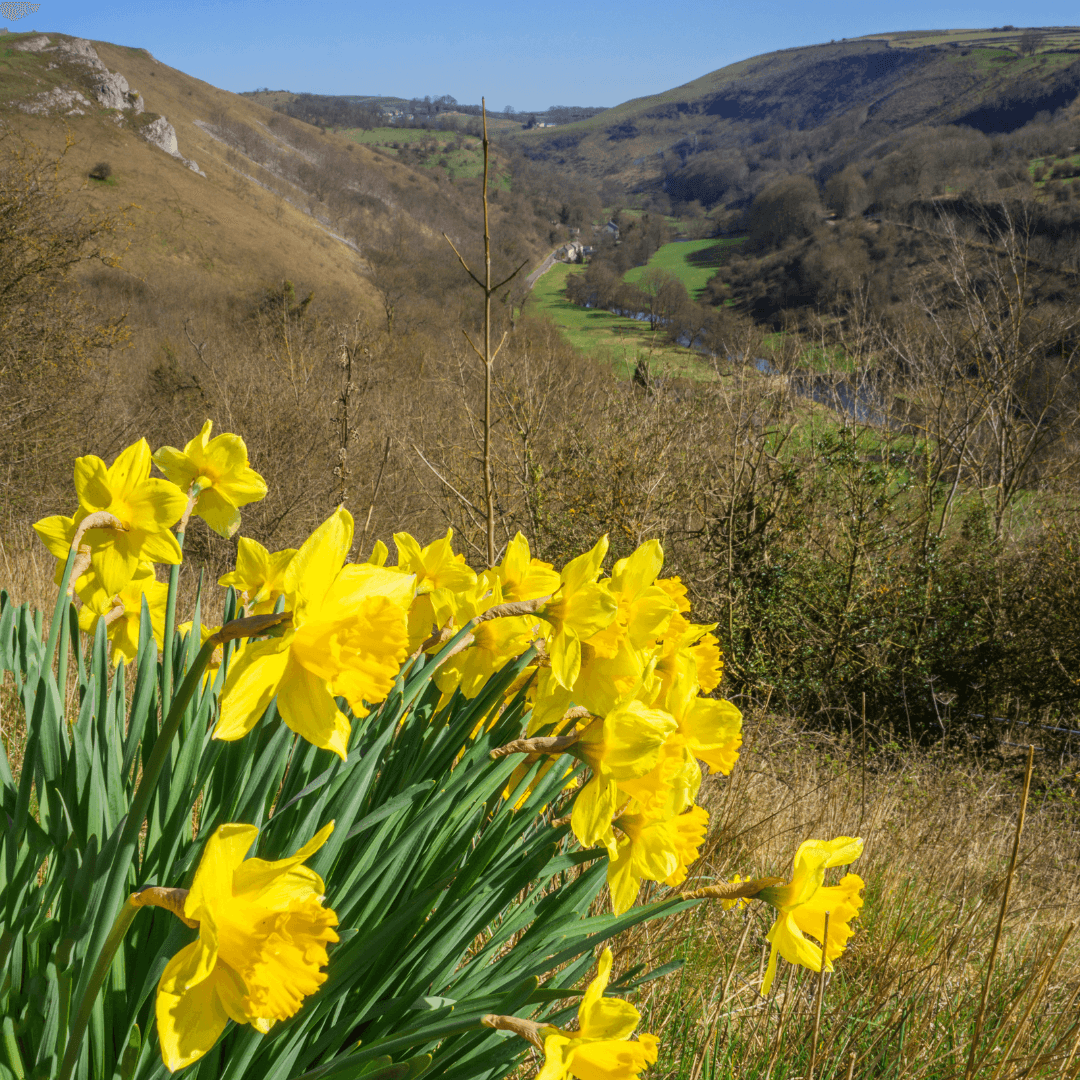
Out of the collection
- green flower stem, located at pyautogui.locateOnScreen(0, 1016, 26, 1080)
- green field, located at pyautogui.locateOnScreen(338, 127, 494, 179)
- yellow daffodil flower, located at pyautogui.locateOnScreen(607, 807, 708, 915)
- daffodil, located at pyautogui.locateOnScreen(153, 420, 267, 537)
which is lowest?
green flower stem, located at pyautogui.locateOnScreen(0, 1016, 26, 1080)

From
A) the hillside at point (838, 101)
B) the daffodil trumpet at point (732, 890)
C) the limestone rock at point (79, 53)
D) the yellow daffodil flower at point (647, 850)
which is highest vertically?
the hillside at point (838, 101)

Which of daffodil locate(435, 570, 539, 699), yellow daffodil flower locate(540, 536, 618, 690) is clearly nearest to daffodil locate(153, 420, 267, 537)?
daffodil locate(435, 570, 539, 699)

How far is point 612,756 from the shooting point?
81 cm

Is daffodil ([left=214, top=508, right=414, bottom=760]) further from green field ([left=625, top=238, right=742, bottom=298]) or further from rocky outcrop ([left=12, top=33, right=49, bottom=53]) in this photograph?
rocky outcrop ([left=12, top=33, right=49, bottom=53])

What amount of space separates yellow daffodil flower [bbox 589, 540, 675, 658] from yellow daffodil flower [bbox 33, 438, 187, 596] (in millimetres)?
532

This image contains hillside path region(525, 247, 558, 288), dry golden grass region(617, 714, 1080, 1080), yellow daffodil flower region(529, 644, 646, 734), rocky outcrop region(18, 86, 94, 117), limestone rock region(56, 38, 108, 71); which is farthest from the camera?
limestone rock region(56, 38, 108, 71)

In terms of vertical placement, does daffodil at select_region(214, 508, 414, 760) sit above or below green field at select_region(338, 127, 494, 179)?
below

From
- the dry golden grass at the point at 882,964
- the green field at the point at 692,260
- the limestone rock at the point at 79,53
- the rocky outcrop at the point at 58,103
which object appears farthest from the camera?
the green field at the point at 692,260

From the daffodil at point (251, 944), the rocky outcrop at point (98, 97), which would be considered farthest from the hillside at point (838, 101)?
the daffodil at point (251, 944)

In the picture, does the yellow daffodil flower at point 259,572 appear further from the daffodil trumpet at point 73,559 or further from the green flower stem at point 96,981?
the green flower stem at point 96,981

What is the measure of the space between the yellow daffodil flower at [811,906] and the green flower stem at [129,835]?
0.74 meters

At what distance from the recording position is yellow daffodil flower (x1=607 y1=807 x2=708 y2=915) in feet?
2.93

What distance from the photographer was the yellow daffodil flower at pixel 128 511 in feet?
2.79

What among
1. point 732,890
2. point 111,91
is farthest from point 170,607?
point 111,91
